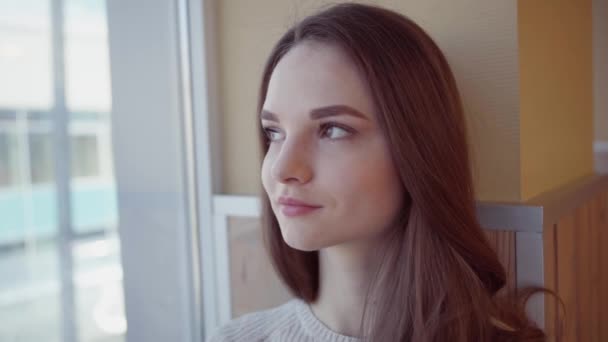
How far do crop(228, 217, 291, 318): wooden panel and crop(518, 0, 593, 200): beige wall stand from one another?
2.07 ft

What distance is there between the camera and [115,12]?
47.2 inches

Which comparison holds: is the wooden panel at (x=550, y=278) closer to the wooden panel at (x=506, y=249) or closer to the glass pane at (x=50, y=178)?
the wooden panel at (x=506, y=249)

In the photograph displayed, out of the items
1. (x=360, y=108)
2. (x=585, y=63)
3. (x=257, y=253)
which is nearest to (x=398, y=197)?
(x=360, y=108)

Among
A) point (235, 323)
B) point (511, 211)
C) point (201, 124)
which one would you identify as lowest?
point (235, 323)

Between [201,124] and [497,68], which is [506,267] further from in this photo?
[201,124]

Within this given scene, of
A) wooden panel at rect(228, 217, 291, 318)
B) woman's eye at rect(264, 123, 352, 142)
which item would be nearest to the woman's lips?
woman's eye at rect(264, 123, 352, 142)

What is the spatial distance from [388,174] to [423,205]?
0.07 m

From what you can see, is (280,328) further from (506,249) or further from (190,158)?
(190,158)

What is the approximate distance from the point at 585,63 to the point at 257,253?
0.99 metres

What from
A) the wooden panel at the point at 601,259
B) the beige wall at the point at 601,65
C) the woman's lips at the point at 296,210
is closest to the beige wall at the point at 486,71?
the woman's lips at the point at 296,210

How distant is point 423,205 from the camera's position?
0.81 meters

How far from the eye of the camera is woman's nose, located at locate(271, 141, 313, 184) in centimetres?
79

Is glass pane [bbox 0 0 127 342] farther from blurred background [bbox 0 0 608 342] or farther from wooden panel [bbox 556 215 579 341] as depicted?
wooden panel [bbox 556 215 579 341]

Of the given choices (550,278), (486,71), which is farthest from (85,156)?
(550,278)
